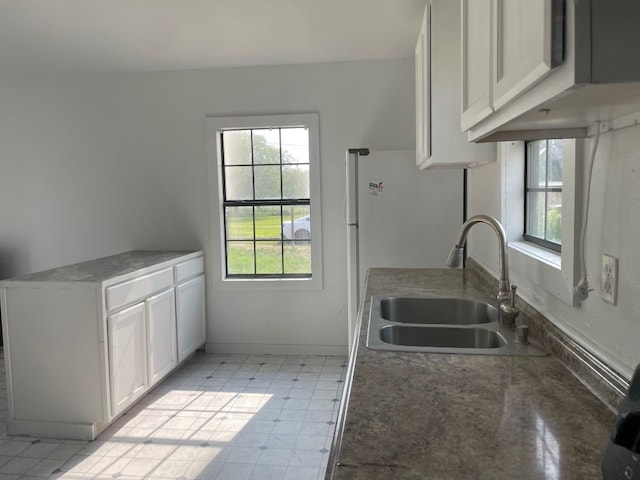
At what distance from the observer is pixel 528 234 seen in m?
2.04

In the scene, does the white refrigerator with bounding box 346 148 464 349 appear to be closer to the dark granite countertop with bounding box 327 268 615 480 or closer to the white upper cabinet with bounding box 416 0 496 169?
the white upper cabinet with bounding box 416 0 496 169

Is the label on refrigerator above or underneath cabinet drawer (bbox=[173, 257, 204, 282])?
above

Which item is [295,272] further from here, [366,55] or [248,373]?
[366,55]

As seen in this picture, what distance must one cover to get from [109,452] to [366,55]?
3.04m

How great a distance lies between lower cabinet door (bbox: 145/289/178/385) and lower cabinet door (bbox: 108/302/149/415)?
0.07 m

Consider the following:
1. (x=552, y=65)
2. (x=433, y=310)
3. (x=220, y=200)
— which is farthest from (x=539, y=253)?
(x=220, y=200)

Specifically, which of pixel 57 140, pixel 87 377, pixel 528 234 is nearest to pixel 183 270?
pixel 87 377

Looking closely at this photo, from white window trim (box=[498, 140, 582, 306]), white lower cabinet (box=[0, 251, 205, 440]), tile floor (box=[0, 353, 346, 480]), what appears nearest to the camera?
white window trim (box=[498, 140, 582, 306])

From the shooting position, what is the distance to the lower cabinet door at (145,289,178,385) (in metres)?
3.14

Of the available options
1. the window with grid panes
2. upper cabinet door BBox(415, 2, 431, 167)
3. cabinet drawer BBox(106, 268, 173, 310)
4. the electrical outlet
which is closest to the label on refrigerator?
upper cabinet door BBox(415, 2, 431, 167)

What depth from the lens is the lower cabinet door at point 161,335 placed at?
3137 mm

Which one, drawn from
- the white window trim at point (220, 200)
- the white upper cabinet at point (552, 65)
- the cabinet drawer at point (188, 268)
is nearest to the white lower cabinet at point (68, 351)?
the cabinet drawer at point (188, 268)

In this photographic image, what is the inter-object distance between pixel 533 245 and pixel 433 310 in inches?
18.8

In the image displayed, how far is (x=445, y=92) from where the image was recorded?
2.18 m
